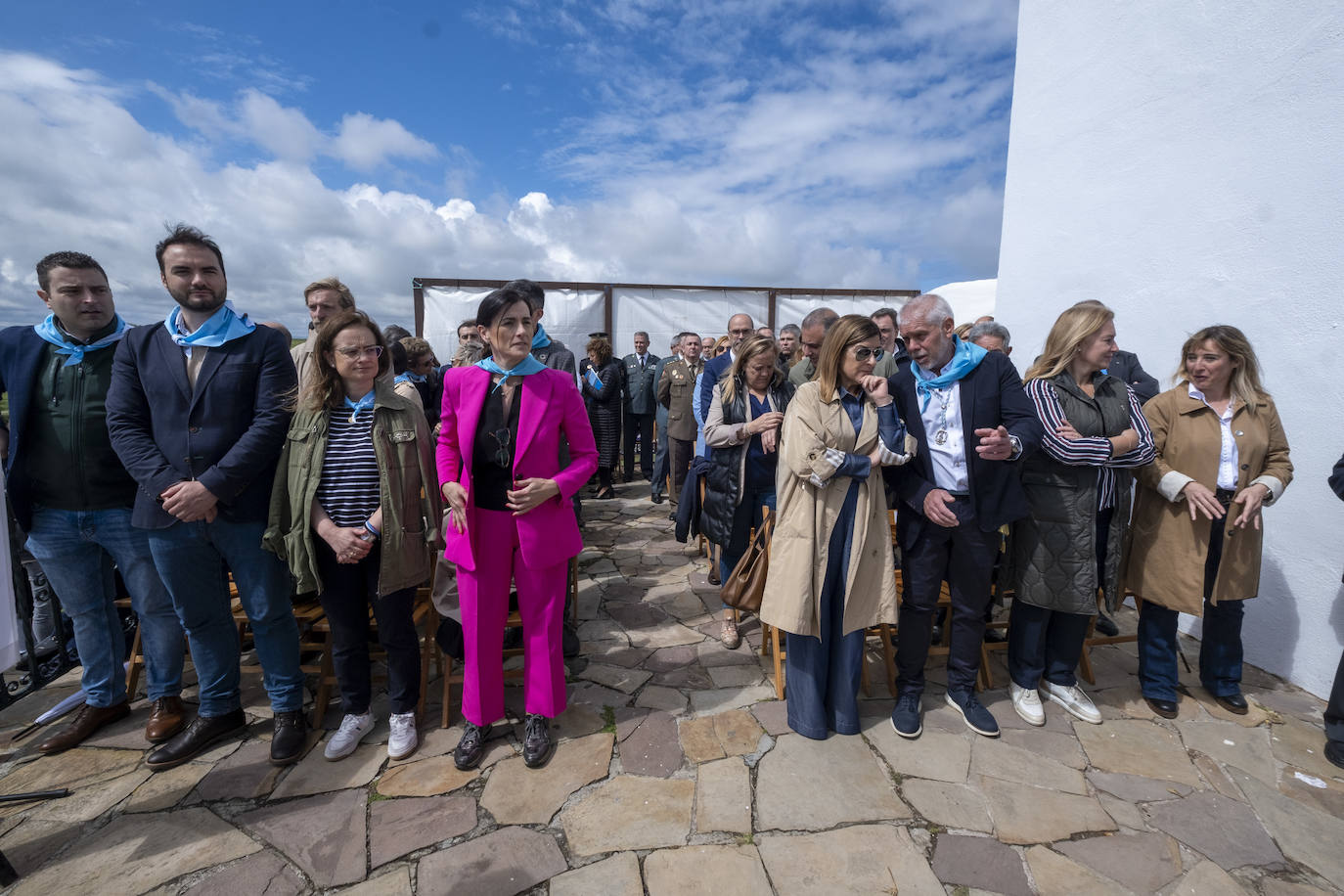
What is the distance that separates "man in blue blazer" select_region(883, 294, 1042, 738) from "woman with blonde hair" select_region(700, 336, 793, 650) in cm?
88

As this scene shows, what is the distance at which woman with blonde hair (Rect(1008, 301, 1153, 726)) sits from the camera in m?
2.89

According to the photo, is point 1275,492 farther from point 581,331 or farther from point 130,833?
point 581,331

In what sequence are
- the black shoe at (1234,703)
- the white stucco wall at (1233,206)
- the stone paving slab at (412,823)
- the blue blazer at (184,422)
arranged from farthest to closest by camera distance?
1. the white stucco wall at (1233,206)
2. the black shoe at (1234,703)
3. the blue blazer at (184,422)
4. the stone paving slab at (412,823)

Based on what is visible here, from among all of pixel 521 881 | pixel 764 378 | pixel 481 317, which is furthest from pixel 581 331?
pixel 521 881

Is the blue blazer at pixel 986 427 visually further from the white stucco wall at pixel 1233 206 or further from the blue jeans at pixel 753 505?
the white stucco wall at pixel 1233 206

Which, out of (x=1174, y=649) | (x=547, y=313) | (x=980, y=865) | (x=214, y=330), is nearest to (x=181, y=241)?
(x=214, y=330)

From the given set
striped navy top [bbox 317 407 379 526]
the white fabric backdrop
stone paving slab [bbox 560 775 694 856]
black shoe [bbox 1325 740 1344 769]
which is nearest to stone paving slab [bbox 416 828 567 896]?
stone paving slab [bbox 560 775 694 856]

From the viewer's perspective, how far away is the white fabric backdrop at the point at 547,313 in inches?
374

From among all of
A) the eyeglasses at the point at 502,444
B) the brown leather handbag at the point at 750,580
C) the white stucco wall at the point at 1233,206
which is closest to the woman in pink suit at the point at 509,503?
the eyeglasses at the point at 502,444

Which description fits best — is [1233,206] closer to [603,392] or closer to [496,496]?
[496,496]

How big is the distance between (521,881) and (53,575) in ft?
9.39

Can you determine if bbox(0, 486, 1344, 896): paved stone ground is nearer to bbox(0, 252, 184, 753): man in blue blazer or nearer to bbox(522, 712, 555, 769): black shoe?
bbox(522, 712, 555, 769): black shoe

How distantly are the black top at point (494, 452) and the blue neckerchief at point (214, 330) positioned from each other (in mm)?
1242

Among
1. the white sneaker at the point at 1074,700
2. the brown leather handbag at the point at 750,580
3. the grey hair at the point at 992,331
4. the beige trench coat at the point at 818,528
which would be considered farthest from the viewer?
the grey hair at the point at 992,331
